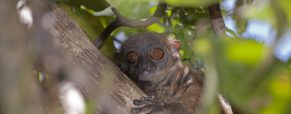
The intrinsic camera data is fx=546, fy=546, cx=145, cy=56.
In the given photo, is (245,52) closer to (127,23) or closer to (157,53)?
(127,23)

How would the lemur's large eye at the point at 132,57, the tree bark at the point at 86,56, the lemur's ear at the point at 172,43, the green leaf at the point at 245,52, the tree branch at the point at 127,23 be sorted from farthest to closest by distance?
the lemur's large eye at the point at 132,57, the lemur's ear at the point at 172,43, the tree branch at the point at 127,23, the tree bark at the point at 86,56, the green leaf at the point at 245,52

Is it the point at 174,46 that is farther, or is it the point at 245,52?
the point at 174,46

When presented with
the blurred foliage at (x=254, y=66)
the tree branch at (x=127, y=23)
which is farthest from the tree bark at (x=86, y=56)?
the blurred foliage at (x=254, y=66)

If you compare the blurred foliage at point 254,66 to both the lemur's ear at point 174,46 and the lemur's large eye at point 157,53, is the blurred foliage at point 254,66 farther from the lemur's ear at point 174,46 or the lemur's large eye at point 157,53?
the lemur's large eye at point 157,53

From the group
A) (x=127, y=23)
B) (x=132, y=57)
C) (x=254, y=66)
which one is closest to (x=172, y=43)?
(x=132, y=57)

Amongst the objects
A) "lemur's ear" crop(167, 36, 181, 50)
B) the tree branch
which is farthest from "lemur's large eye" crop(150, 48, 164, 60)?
the tree branch

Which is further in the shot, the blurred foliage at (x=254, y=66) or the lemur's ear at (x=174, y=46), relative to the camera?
the lemur's ear at (x=174, y=46)

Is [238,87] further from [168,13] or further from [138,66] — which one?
[138,66]
